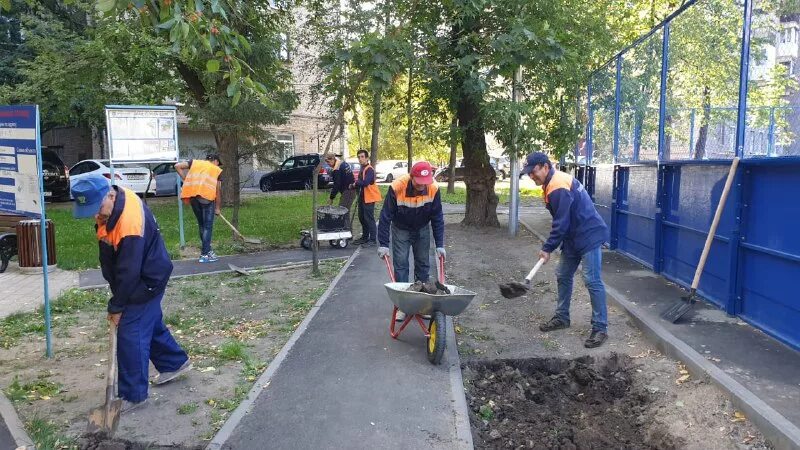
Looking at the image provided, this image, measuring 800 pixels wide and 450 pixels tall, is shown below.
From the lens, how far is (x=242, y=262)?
1110 cm

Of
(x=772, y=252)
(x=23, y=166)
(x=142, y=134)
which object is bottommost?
(x=772, y=252)

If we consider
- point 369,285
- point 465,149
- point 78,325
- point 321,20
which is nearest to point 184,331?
point 78,325

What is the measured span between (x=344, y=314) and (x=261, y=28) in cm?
1069

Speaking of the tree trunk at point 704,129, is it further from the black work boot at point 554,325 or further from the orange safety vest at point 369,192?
the orange safety vest at point 369,192

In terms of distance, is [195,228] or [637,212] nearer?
[637,212]

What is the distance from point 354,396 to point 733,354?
317 cm

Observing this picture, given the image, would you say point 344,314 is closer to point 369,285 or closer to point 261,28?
point 369,285

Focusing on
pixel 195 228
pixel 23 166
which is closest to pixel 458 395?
pixel 23 166

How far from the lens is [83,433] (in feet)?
13.9

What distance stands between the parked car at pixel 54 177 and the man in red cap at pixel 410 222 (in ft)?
59.9

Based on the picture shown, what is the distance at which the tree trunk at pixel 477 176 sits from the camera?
44.5ft

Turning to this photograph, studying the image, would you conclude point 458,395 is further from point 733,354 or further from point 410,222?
point 733,354

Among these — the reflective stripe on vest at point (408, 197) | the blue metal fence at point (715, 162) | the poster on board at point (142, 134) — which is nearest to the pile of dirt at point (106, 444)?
the reflective stripe on vest at point (408, 197)

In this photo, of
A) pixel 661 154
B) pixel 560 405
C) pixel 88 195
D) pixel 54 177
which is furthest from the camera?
pixel 54 177
